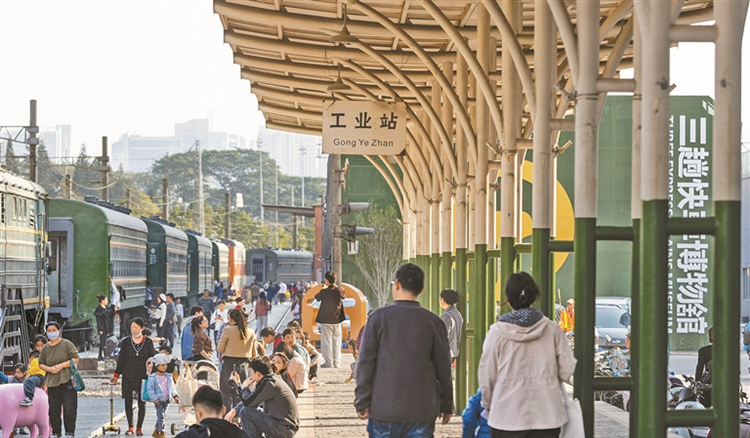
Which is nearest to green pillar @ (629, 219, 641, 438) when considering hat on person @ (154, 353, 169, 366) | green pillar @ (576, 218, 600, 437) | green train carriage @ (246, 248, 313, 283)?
green pillar @ (576, 218, 600, 437)

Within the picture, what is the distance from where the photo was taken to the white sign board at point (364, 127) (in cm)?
1681

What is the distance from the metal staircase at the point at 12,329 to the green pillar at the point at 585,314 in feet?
45.9

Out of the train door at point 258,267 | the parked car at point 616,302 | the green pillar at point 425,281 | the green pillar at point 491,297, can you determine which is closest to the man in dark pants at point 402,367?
the green pillar at point 491,297

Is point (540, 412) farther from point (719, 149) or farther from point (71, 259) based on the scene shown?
point (71, 259)

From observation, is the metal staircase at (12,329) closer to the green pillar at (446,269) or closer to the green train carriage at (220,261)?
the green pillar at (446,269)

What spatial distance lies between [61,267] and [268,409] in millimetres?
20118

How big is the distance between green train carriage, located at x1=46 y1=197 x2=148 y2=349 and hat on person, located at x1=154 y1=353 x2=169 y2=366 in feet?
47.4

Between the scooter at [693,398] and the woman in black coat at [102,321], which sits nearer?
the scooter at [693,398]

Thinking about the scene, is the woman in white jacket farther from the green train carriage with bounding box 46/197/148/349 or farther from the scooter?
the green train carriage with bounding box 46/197/148/349

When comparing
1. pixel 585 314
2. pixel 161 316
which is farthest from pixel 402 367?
pixel 161 316

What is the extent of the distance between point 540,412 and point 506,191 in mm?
4879

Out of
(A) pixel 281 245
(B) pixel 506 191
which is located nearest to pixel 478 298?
(B) pixel 506 191

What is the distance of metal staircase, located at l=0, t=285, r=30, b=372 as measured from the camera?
2003cm

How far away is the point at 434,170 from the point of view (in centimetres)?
2005
